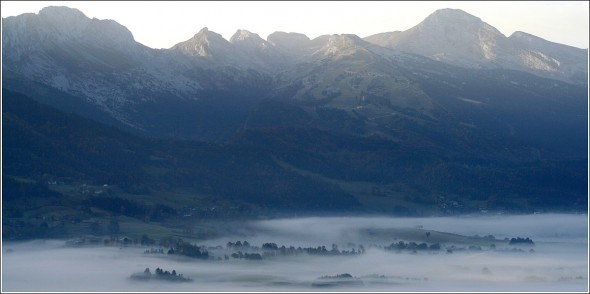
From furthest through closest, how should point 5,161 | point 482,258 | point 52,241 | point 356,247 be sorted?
point 5,161, point 356,247, point 482,258, point 52,241

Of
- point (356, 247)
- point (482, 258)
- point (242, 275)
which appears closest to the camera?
point (242, 275)

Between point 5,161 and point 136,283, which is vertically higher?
point 5,161

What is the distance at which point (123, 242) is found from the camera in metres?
140

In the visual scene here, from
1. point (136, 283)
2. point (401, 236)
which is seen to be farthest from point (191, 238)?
point (136, 283)

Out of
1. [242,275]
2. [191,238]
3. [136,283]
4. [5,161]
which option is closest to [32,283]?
[136,283]

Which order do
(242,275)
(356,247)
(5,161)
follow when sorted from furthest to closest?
1. (5,161)
2. (356,247)
3. (242,275)

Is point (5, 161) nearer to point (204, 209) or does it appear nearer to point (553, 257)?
point (204, 209)

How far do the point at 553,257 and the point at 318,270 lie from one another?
128 ft

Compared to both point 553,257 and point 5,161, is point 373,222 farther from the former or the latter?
point 5,161

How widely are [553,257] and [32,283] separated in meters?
78.0

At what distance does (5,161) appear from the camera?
187 meters

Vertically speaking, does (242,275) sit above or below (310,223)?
below

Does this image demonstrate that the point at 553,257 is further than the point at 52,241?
Yes

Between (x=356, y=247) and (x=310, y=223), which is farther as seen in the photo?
(x=310, y=223)
